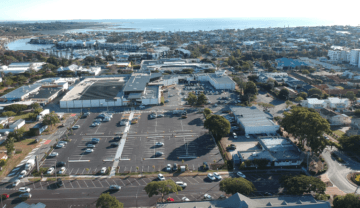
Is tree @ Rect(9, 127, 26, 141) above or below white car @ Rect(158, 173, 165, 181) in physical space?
above

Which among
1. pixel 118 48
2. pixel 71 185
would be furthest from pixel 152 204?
pixel 118 48

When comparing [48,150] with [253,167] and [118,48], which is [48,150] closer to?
[253,167]

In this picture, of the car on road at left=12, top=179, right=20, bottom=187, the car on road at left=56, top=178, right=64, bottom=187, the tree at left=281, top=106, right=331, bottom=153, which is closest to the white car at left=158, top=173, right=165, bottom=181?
the car on road at left=56, top=178, right=64, bottom=187

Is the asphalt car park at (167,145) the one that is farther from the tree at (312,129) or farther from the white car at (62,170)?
the tree at (312,129)

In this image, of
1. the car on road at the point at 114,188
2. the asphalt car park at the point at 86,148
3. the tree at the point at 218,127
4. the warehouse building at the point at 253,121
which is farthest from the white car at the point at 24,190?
the warehouse building at the point at 253,121

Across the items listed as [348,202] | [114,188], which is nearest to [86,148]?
[114,188]

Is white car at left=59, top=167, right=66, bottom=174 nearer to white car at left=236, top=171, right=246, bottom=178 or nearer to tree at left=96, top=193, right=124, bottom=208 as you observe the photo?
tree at left=96, top=193, right=124, bottom=208
